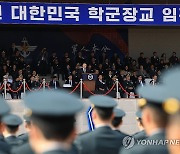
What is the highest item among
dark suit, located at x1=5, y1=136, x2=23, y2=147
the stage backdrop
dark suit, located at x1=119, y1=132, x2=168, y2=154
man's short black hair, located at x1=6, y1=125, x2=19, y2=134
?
the stage backdrop

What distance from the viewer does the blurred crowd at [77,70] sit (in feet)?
47.4

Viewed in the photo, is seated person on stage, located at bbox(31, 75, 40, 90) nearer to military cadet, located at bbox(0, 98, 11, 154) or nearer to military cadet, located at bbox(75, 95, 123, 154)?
military cadet, located at bbox(75, 95, 123, 154)

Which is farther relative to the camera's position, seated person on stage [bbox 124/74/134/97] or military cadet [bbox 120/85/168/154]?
seated person on stage [bbox 124/74/134/97]

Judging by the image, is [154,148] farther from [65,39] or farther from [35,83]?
[65,39]

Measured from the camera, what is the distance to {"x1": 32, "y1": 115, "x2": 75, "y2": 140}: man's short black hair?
6.24 feet

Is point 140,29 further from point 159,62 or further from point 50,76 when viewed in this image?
point 50,76

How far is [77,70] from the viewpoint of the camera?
50.0 ft

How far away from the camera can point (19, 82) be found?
13.7 metres

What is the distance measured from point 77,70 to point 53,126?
43.8 ft

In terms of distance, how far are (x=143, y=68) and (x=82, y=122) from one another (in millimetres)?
5366

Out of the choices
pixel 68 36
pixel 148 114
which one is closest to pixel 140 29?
pixel 68 36

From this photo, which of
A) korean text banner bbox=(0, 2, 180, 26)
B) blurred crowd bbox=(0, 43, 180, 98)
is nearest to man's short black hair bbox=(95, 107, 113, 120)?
blurred crowd bbox=(0, 43, 180, 98)

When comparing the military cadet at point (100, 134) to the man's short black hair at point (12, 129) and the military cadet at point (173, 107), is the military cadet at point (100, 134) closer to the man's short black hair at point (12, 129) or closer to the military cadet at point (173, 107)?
the man's short black hair at point (12, 129)

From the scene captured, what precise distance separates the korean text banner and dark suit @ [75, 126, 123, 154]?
11.7m
